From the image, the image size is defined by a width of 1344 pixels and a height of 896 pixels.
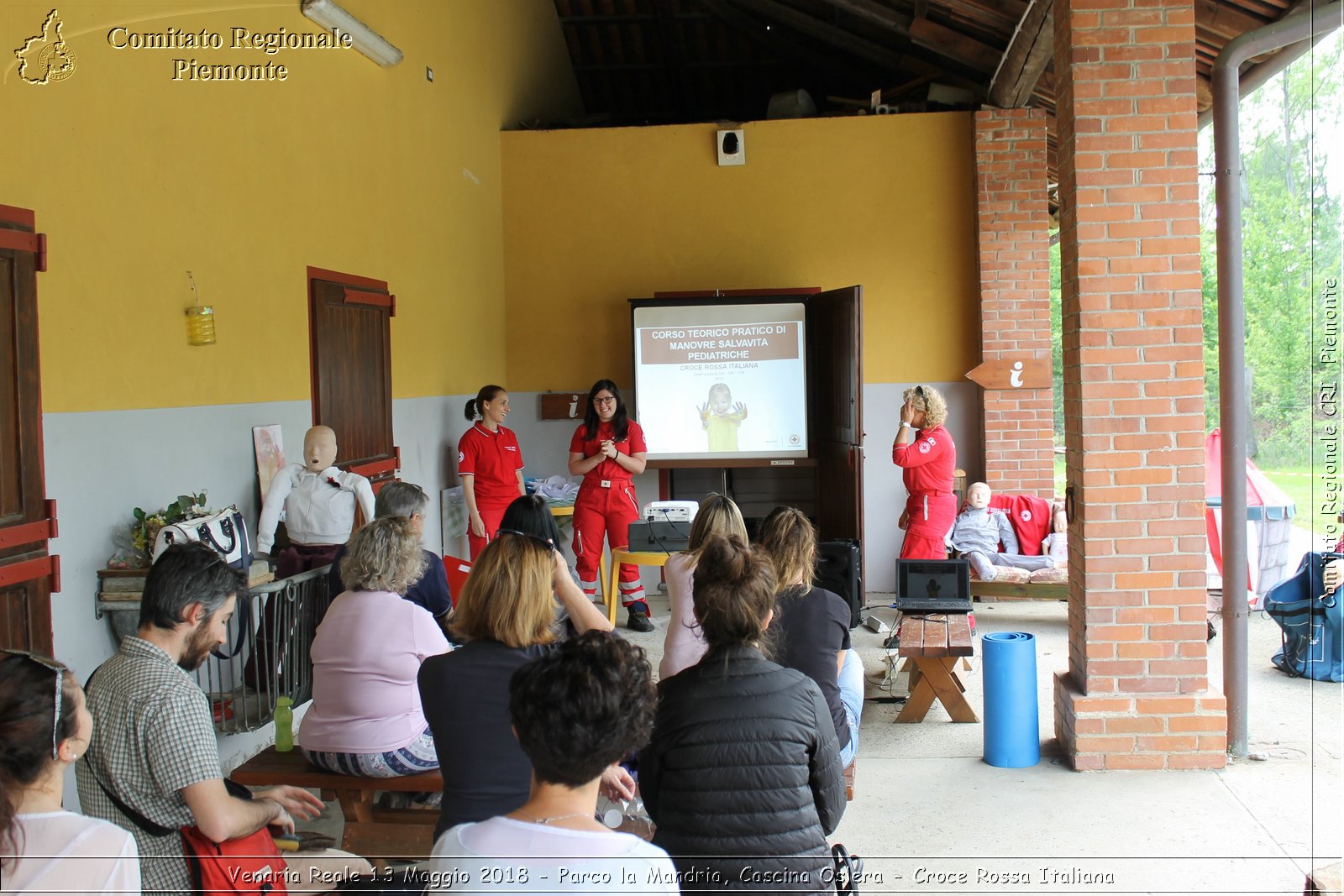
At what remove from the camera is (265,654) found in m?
4.41

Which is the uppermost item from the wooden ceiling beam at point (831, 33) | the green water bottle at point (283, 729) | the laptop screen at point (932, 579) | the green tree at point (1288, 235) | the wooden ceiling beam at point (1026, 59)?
the wooden ceiling beam at point (831, 33)

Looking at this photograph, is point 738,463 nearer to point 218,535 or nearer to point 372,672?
point 218,535

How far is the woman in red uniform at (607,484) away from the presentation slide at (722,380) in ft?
4.17

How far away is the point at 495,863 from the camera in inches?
63.0

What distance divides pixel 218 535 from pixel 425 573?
1098mm

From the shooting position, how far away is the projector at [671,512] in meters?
7.12

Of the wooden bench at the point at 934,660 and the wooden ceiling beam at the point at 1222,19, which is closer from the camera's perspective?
the wooden ceiling beam at the point at 1222,19

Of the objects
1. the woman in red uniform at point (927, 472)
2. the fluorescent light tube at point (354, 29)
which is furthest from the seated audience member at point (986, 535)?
the fluorescent light tube at point (354, 29)

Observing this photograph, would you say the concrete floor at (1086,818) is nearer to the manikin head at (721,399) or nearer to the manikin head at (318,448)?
the manikin head at (318,448)

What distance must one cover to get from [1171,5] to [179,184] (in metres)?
4.04

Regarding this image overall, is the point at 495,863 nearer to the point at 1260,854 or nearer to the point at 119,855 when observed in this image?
the point at 119,855

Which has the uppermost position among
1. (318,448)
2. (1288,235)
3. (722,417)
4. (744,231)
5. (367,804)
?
(744,231)

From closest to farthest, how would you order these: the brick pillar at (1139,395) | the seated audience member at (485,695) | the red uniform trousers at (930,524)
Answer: the seated audience member at (485,695)
the brick pillar at (1139,395)
the red uniform trousers at (930,524)

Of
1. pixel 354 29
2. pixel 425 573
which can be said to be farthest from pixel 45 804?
pixel 354 29
